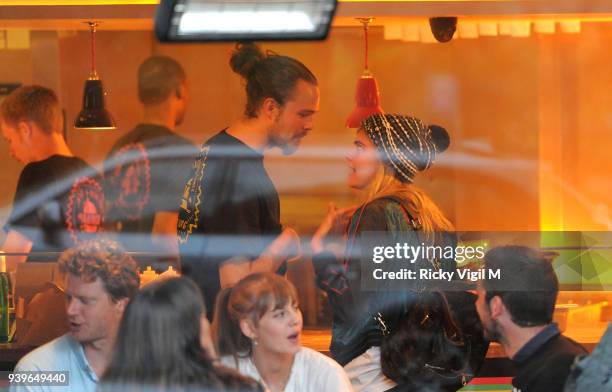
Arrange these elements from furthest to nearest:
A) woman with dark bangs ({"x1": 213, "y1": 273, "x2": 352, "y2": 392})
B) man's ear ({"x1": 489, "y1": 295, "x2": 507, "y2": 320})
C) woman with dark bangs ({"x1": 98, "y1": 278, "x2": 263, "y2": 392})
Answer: man's ear ({"x1": 489, "y1": 295, "x2": 507, "y2": 320}), woman with dark bangs ({"x1": 213, "y1": 273, "x2": 352, "y2": 392}), woman with dark bangs ({"x1": 98, "y1": 278, "x2": 263, "y2": 392})

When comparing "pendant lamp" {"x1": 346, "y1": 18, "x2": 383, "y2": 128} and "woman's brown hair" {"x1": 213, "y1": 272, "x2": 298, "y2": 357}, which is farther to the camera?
"pendant lamp" {"x1": 346, "y1": 18, "x2": 383, "y2": 128}

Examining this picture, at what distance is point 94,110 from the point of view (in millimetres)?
4629

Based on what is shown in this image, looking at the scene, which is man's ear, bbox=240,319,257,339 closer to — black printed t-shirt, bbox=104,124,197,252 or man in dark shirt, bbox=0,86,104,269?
black printed t-shirt, bbox=104,124,197,252

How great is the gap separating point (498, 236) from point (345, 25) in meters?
0.81

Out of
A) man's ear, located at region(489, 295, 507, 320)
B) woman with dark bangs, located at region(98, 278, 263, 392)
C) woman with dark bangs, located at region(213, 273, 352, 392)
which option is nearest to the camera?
woman with dark bangs, located at region(98, 278, 263, 392)

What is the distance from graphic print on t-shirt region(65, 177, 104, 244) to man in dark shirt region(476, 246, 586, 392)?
1.21 meters

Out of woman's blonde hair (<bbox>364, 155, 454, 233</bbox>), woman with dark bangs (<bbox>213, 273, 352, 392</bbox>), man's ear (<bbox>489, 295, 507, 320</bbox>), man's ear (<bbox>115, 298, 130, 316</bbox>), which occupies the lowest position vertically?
woman with dark bangs (<bbox>213, 273, 352, 392</bbox>)

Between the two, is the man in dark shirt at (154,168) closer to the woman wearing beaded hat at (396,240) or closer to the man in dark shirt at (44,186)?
the man in dark shirt at (44,186)

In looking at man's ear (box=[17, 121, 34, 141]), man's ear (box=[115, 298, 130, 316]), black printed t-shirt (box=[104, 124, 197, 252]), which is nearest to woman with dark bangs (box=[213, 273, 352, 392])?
man's ear (box=[115, 298, 130, 316])

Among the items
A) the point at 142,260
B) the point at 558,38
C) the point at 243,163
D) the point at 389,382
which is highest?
the point at 558,38

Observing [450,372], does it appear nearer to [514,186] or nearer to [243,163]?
[514,186]

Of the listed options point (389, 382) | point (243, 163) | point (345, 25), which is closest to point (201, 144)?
point (243, 163)

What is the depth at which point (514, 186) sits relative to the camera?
4715 mm

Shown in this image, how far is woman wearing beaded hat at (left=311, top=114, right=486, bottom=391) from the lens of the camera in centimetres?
461
